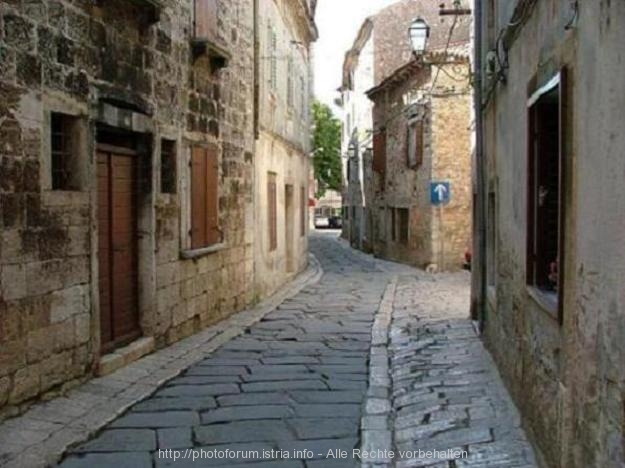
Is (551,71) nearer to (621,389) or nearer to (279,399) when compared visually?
(621,389)

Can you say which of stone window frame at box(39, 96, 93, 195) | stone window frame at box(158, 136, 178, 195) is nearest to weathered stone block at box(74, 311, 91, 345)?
stone window frame at box(39, 96, 93, 195)

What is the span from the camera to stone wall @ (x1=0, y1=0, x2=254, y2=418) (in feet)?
18.5

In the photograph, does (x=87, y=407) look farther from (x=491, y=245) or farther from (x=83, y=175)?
(x=491, y=245)

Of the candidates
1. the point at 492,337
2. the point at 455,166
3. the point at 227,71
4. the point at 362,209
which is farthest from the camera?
the point at 362,209

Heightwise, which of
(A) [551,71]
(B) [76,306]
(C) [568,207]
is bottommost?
(B) [76,306]

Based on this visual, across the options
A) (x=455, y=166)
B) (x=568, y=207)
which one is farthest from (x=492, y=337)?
(x=455, y=166)

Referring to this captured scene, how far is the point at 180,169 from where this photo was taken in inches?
355

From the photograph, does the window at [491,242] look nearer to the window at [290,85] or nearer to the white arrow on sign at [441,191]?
the window at [290,85]

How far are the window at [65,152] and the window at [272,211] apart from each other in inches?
304

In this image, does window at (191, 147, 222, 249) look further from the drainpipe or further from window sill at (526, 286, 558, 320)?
window sill at (526, 286, 558, 320)

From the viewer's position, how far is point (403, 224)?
23.3 m

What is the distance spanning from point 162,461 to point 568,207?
2.77m

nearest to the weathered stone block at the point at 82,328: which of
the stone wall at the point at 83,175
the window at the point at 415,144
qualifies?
the stone wall at the point at 83,175

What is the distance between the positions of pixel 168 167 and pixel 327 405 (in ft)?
12.1
